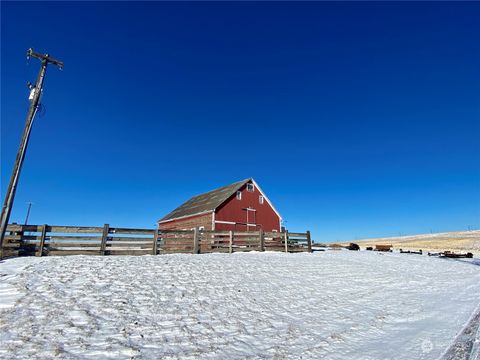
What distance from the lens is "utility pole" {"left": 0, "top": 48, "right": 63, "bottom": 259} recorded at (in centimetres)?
1091

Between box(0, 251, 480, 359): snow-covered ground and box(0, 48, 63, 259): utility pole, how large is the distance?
6.20 feet

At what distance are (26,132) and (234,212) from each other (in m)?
23.6

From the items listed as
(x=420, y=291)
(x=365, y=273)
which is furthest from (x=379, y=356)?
(x=365, y=273)

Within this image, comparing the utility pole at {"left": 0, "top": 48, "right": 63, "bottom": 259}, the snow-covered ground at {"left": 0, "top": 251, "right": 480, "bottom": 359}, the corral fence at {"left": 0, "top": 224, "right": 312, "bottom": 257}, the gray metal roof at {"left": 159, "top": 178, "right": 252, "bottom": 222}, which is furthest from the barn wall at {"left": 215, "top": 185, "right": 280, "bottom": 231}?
the utility pole at {"left": 0, "top": 48, "right": 63, "bottom": 259}

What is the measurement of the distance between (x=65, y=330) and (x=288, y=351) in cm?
453

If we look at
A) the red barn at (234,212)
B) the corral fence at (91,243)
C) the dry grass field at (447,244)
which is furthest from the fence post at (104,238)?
the dry grass field at (447,244)

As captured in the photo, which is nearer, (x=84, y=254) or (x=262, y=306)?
(x=262, y=306)

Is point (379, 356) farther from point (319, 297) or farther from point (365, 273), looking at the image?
point (365, 273)

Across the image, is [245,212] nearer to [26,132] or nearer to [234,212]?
[234,212]

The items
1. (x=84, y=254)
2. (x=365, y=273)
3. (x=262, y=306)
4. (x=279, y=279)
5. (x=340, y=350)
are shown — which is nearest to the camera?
(x=340, y=350)

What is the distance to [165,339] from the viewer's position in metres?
6.06

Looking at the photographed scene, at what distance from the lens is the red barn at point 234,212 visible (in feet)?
105

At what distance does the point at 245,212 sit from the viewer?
3472 cm

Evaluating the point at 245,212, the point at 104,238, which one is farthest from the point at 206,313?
the point at 245,212
